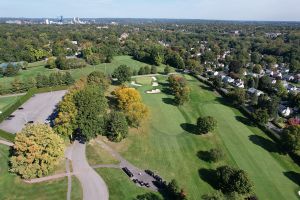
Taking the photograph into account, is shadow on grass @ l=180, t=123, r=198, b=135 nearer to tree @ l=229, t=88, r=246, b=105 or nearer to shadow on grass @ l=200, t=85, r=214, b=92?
tree @ l=229, t=88, r=246, b=105

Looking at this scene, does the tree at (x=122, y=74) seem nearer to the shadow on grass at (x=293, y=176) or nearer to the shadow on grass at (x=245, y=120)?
the shadow on grass at (x=245, y=120)

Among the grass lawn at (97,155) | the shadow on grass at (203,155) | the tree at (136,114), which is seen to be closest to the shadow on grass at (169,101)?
the tree at (136,114)

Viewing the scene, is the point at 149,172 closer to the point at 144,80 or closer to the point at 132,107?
the point at 132,107

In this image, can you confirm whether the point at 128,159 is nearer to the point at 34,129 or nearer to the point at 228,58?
the point at 34,129

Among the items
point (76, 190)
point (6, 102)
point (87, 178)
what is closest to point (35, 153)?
point (76, 190)

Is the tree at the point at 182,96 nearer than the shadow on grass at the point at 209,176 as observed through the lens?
No

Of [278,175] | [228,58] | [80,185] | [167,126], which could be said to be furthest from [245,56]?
[80,185]
